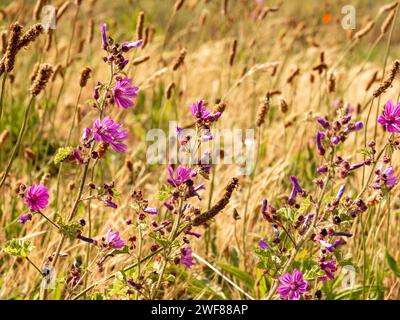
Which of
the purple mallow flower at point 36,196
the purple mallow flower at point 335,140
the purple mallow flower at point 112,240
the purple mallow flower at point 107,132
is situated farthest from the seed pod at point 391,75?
the purple mallow flower at point 36,196

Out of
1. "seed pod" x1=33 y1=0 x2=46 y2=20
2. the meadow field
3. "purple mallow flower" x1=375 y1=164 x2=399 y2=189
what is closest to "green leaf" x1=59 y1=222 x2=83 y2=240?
the meadow field

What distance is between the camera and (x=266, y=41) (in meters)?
7.49

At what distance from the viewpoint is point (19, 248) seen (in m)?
1.62

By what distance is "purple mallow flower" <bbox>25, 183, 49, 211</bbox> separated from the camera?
1.64 meters

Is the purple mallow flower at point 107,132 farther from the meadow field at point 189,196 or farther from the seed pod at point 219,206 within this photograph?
the seed pod at point 219,206

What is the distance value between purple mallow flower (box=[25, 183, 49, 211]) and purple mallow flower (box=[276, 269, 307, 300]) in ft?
2.04

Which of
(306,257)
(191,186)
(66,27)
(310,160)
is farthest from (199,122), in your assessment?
(66,27)

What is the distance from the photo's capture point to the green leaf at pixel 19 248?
62.8 inches

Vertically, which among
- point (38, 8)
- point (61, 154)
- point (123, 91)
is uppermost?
point (38, 8)

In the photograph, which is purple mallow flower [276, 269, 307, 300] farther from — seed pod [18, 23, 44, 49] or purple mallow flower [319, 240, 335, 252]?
seed pod [18, 23, 44, 49]

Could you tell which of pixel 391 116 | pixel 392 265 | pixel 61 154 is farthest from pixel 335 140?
pixel 392 265

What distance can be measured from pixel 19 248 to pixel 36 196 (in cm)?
13

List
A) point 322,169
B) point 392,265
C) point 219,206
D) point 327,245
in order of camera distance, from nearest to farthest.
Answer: point 219,206 < point 327,245 < point 322,169 < point 392,265

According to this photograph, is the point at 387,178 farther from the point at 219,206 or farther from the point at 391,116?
the point at 219,206
